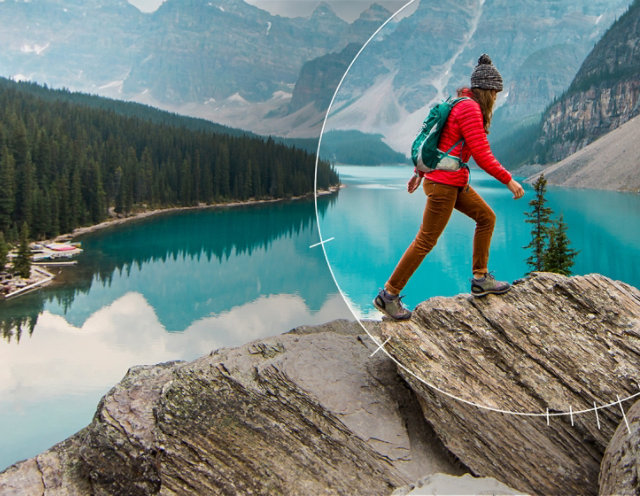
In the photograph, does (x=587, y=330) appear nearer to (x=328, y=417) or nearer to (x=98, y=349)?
(x=328, y=417)

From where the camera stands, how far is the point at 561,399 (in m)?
3.62

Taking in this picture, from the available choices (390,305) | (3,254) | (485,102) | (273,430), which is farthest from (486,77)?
(3,254)

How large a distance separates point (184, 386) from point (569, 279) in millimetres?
4355

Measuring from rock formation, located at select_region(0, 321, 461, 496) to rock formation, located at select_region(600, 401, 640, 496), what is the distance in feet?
4.46

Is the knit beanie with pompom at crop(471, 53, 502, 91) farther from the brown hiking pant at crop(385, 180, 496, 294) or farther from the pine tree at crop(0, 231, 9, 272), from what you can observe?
the pine tree at crop(0, 231, 9, 272)

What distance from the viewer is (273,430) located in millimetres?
5562

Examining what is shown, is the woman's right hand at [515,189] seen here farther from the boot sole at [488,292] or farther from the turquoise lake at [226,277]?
the boot sole at [488,292]

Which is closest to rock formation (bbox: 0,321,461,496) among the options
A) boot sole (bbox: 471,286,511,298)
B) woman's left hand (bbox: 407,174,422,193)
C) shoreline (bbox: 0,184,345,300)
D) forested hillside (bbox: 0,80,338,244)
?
boot sole (bbox: 471,286,511,298)

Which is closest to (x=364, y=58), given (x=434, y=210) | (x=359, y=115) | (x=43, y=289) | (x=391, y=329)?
(x=359, y=115)

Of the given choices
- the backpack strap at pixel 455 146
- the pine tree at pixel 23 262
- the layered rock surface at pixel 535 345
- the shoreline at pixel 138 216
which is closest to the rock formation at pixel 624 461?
the layered rock surface at pixel 535 345

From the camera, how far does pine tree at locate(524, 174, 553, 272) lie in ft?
11.0

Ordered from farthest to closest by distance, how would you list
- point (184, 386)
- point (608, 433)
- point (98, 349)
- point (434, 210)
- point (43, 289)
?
point (43, 289) → point (98, 349) → point (184, 386) → point (608, 433) → point (434, 210)

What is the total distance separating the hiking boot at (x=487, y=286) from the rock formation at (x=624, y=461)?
159cm

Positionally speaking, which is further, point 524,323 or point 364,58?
point 364,58
